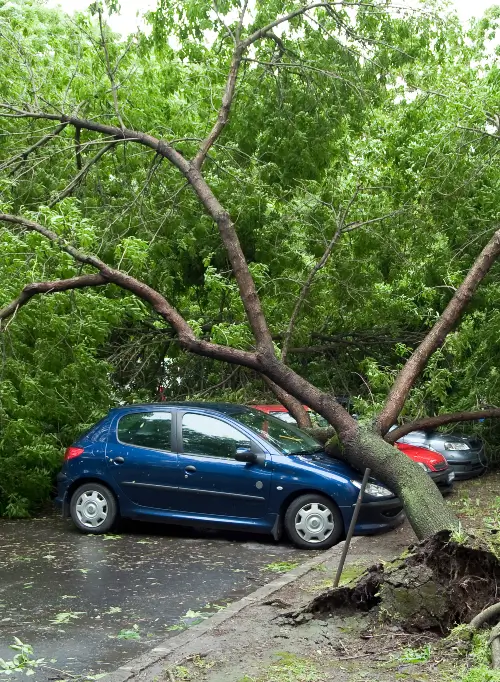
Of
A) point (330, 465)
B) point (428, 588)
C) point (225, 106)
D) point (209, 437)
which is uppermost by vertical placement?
point (225, 106)

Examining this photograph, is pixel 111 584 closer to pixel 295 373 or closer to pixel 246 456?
pixel 246 456

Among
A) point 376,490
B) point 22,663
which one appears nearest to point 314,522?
point 376,490

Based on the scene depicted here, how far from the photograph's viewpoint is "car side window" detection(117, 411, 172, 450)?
10.8 meters

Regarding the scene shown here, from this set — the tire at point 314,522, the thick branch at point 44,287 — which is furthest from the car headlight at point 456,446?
the thick branch at point 44,287

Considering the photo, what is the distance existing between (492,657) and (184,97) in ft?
49.4

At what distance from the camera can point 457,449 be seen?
645 inches

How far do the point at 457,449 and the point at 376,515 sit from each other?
21.7 feet

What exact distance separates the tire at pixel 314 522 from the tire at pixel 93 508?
2.22 meters

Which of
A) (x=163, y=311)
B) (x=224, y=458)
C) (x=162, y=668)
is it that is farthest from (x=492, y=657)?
(x=163, y=311)

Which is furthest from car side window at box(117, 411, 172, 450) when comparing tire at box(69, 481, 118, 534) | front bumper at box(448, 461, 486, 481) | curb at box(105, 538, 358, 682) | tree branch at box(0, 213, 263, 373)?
front bumper at box(448, 461, 486, 481)

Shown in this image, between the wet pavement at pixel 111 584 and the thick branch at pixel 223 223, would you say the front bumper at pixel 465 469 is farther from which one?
the thick branch at pixel 223 223

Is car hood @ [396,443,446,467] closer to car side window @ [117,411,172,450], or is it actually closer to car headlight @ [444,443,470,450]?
car headlight @ [444,443,470,450]

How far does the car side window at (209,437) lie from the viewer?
10.5 meters

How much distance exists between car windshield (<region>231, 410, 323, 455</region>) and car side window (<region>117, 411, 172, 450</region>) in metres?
0.82
